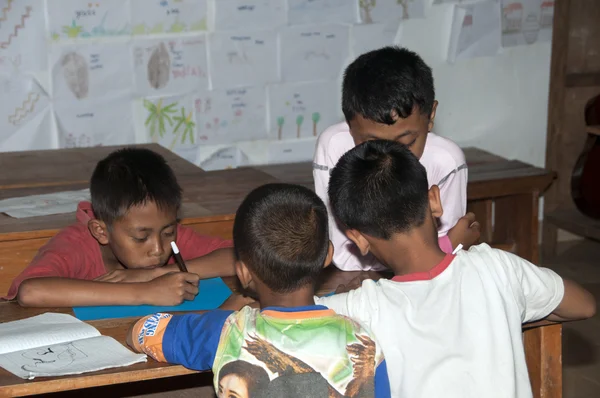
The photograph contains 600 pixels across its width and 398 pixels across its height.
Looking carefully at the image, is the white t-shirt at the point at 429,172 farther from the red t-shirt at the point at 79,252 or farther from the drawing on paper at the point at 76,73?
the drawing on paper at the point at 76,73

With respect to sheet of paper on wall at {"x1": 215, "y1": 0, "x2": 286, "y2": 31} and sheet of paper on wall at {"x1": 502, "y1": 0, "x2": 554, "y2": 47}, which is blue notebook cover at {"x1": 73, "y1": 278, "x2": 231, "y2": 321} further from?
sheet of paper on wall at {"x1": 502, "y1": 0, "x2": 554, "y2": 47}

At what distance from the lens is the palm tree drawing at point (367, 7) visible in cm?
437

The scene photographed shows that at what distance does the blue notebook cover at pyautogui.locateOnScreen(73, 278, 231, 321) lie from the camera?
1.91 meters

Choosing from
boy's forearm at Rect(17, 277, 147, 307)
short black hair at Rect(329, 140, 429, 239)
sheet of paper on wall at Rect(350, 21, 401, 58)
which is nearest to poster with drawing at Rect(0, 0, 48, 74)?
sheet of paper on wall at Rect(350, 21, 401, 58)

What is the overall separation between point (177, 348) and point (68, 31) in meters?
2.60

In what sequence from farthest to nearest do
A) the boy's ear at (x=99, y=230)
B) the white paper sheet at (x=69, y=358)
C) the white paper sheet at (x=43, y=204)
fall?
the white paper sheet at (x=43, y=204), the boy's ear at (x=99, y=230), the white paper sheet at (x=69, y=358)

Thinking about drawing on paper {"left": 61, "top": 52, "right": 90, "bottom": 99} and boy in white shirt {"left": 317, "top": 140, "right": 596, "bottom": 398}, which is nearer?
boy in white shirt {"left": 317, "top": 140, "right": 596, "bottom": 398}

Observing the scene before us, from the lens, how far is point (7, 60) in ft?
12.4

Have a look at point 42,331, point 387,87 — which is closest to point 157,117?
point 387,87

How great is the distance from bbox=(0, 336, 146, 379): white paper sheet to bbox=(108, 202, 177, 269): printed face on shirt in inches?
20.8

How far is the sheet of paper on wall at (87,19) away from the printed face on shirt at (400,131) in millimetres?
2067

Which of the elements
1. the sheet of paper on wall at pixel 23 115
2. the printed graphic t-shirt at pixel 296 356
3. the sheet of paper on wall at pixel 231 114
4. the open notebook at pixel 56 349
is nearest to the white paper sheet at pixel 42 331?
the open notebook at pixel 56 349

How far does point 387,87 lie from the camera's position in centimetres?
219

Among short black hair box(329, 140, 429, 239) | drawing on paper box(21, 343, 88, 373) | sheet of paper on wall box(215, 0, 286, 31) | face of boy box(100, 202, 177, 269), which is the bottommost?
drawing on paper box(21, 343, 88, 373)
